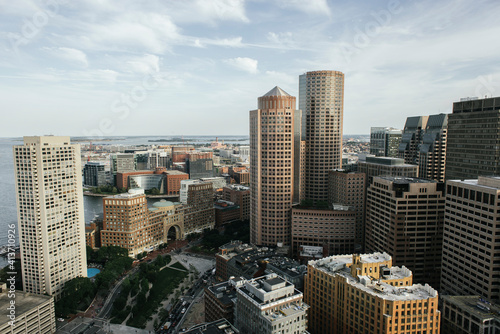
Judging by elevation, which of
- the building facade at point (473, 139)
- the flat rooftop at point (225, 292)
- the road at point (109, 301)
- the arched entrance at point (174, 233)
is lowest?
the road at point (109, 301)

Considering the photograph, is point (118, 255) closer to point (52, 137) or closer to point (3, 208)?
point (52, 137)

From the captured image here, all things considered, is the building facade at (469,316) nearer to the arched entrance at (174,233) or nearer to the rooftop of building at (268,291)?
the rooftop of building at (268,291)

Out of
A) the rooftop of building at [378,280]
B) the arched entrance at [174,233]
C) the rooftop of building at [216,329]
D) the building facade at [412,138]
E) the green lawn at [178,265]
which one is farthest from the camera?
the building facade at [412,138]

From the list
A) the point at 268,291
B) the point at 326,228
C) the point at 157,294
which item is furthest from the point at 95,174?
the point at 268,291

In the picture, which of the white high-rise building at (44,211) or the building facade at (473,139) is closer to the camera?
the white high-rise building at (44,211)

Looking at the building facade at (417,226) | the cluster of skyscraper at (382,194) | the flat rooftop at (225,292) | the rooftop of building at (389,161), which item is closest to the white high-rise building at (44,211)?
the flat rooftop at (225,292)

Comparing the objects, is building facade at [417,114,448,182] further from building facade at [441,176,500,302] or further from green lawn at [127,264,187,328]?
green lawn at [127,264,187,328]

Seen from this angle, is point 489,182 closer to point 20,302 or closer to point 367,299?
point 367,299

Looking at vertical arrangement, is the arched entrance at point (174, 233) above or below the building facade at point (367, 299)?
below
